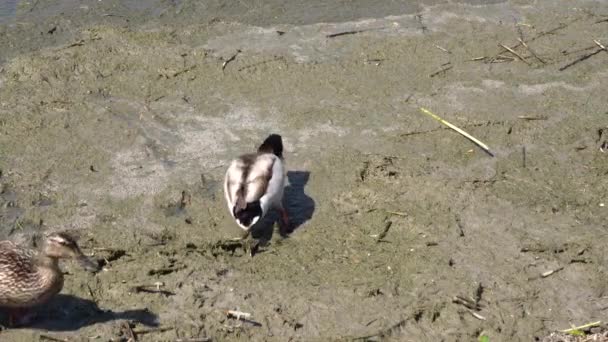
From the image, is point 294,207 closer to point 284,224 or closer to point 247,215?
point 284,224

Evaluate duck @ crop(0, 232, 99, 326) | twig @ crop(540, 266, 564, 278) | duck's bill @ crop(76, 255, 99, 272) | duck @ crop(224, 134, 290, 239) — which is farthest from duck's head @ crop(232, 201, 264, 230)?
twig @ crop(540, 266, 564, 278)

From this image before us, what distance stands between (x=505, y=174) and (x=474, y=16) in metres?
3.58

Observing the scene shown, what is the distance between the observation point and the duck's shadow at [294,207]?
272 inches

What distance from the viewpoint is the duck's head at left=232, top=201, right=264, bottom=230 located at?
252 inches

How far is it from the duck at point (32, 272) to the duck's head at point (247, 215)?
1.34m

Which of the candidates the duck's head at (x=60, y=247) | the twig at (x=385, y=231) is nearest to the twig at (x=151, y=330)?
the duck's head at (x=60, y=247)

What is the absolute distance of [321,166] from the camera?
7.64m

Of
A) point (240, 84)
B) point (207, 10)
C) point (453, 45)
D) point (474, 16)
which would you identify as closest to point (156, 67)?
point (240, 84)

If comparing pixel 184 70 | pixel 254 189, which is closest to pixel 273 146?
pixel 254 189

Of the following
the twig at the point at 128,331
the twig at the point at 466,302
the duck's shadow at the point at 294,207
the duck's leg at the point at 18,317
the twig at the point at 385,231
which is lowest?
Result: the twig at the point at 466,302

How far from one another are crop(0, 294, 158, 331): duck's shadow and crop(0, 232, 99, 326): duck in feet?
0.65

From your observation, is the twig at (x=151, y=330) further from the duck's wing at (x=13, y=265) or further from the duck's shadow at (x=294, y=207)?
the duck's shadow at (x=294, y=207)

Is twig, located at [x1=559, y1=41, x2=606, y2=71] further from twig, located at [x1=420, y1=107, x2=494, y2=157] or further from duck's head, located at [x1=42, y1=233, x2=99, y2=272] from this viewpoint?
duck's head, located at [x1=42, y1=233, x2=99, y2=272]

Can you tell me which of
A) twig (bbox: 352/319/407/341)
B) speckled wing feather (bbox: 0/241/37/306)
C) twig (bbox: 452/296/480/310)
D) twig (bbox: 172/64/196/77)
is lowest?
twig (bbox: 452/296/480/310)
